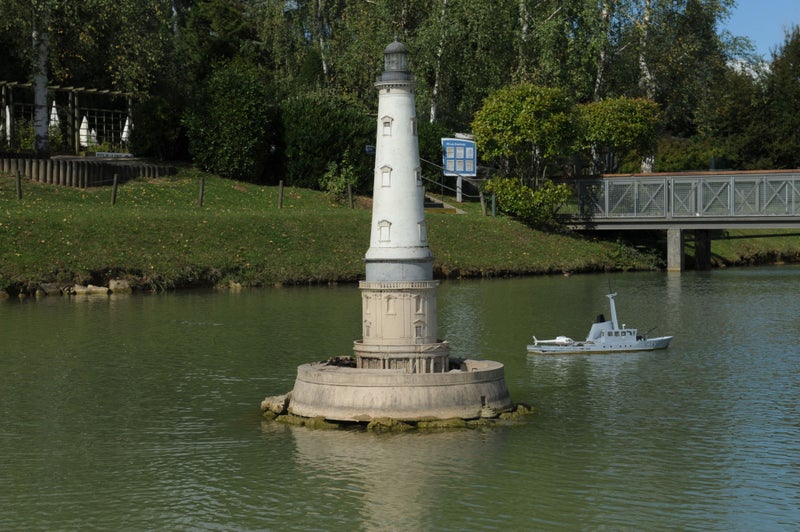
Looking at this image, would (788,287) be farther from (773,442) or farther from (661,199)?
(773,442)

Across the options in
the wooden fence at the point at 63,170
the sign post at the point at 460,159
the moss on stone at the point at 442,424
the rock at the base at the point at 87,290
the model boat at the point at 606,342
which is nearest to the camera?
the moss on stone at the point at 442,424

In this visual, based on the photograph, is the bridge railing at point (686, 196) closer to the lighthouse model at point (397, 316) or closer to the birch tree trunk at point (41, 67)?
the birch tree trunk at point (41, 67)

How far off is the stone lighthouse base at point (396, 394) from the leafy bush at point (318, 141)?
45152 millimetres

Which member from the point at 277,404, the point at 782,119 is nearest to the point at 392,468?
the point at 277,404

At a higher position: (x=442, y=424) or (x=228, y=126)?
(x=228, y=126)

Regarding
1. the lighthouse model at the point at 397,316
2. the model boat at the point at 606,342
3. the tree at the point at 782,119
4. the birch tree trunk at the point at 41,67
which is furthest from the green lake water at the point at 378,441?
the tree at the point at 782,119

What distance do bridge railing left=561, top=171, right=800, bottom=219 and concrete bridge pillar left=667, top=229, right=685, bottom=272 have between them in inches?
39.9

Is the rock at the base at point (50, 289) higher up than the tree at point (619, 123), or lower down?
lower down

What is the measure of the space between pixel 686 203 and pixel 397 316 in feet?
137

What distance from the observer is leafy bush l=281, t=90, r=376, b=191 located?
65.2 metres

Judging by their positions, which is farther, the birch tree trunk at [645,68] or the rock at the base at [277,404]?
the birch tree trunk at [645,68]

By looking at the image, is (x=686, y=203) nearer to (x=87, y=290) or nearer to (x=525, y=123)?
(x=525, y=123)

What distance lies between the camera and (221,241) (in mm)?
49188

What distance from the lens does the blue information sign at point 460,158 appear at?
68.3 m
